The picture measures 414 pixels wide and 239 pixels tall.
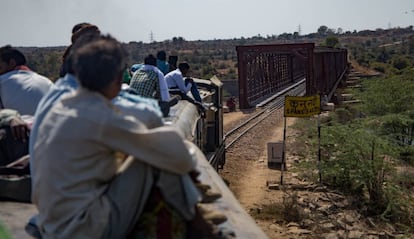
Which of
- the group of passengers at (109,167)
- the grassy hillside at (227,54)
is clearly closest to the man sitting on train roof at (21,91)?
the grassy hillside at (227,54)

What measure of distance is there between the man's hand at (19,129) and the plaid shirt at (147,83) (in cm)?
303

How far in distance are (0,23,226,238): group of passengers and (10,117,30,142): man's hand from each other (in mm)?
1437

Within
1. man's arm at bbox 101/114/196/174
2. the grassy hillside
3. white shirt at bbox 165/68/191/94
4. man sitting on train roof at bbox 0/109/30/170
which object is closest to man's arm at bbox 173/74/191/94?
white shirt at bbox 165/68/191/94

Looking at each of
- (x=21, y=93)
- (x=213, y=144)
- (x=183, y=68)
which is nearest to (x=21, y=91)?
(x=21, y=93)

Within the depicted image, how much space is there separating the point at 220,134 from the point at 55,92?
943 cm

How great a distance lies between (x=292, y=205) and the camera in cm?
1101

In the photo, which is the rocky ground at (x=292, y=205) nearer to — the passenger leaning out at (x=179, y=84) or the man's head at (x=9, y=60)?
the passenger leaning out at (x=179, y=84)

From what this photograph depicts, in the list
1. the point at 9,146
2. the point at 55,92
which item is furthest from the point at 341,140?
the point at 55,92

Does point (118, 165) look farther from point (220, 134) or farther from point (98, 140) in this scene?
point (220, 134)

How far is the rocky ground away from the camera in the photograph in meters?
10.4

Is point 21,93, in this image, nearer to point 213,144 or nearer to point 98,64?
point 98,64

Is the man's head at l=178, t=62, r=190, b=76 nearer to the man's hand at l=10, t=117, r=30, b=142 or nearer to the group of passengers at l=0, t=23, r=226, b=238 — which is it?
the man's hand at l=10, t=117, r=30, b=142

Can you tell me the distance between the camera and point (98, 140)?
9.66 feet

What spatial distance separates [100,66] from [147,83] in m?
4.75
